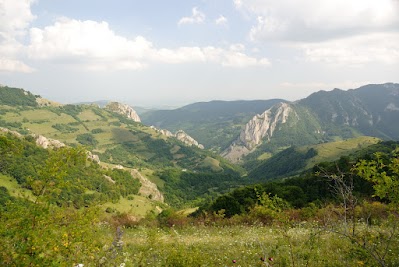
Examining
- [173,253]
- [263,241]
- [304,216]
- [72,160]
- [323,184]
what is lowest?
[323,184]

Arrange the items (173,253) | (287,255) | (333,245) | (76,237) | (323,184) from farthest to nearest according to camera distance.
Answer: (323,184) → (333,245) → (287,255) → (173,253) → (76,237)

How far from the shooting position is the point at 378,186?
9266 millimetres

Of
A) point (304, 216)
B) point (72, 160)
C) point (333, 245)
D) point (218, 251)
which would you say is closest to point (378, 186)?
point (333, 245)

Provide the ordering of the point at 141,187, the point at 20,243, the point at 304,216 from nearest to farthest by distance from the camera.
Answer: the point at 20,243, the point at 304,216, the point at 141,187

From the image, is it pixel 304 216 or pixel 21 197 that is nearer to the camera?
pixel 21 197

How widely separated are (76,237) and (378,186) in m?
9.94

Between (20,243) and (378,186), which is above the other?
(378,186)

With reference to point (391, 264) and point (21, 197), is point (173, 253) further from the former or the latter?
point (391, 264)

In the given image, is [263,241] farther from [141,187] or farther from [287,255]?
[141,187]

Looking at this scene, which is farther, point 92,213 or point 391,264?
point 391,264

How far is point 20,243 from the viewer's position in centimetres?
799

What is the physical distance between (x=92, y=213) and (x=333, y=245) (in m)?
12.7

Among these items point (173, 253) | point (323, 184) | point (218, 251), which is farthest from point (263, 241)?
point (323, 184)

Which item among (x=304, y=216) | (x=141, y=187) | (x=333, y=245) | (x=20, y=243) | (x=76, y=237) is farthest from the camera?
(x=141, y=187)
